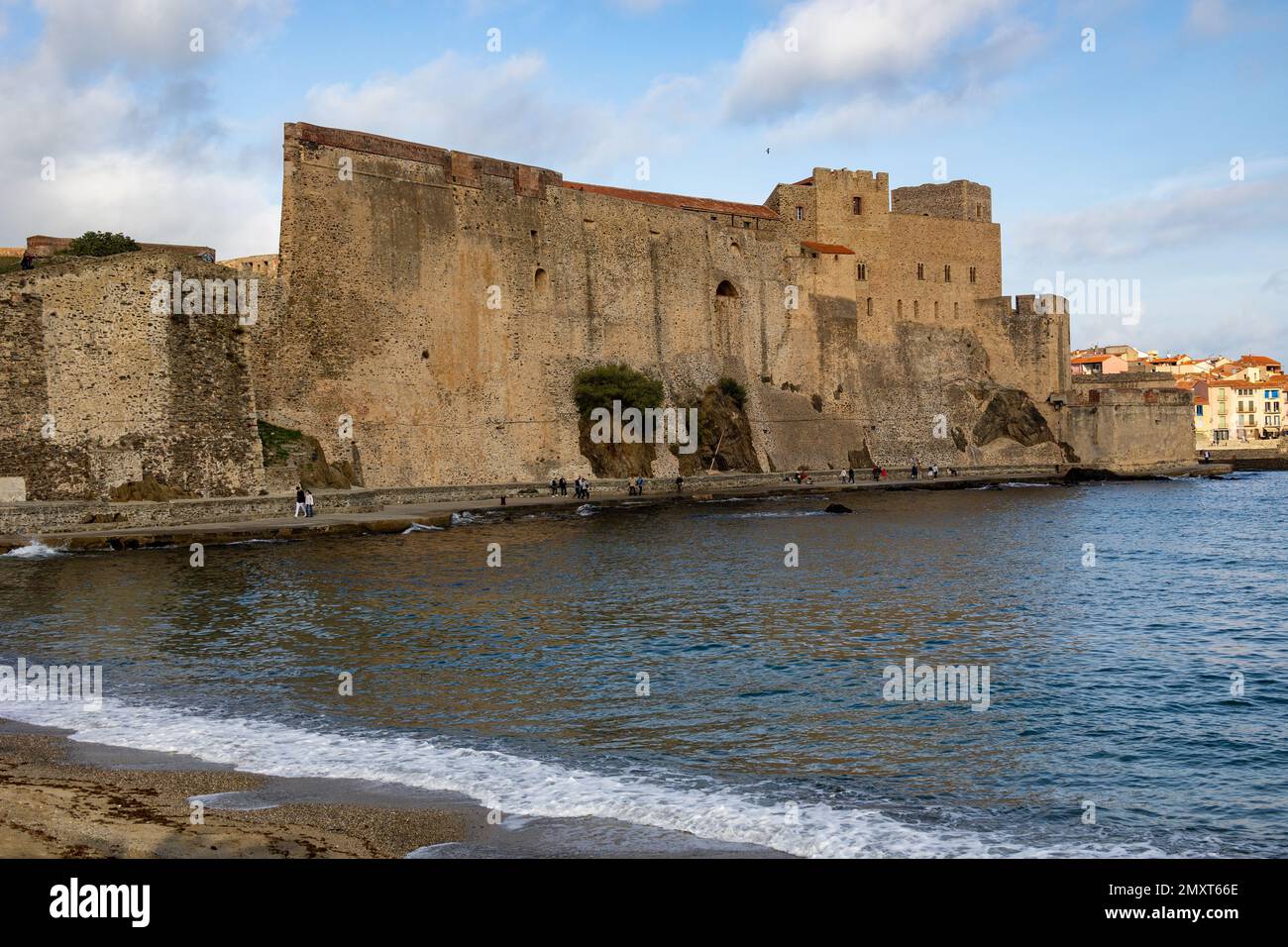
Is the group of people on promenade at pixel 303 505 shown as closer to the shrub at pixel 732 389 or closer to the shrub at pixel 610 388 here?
the shrub at pixel 610 388

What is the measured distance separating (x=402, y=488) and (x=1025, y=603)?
61.3ft

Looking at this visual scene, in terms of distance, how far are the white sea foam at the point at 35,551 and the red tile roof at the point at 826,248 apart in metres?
36.2

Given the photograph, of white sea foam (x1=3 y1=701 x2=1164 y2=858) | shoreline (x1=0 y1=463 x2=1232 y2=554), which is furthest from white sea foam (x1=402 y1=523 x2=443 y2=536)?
white sea foam (x1=3 y1=701 x2=1164 y2=858)

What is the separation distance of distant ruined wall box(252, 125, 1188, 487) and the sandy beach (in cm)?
2254

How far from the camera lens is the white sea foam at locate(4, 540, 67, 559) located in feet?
63.1

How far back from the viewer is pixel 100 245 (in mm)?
31391

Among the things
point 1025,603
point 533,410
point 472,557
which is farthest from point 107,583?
point 533,410

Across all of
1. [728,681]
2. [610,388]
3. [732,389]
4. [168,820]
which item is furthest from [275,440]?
[168,820]

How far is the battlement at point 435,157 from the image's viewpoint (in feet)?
96.2

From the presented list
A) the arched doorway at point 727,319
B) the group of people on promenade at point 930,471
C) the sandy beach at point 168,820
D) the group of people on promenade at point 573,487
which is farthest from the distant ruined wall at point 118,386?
the group of people on promenade at point 930,471

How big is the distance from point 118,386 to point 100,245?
10069 mm

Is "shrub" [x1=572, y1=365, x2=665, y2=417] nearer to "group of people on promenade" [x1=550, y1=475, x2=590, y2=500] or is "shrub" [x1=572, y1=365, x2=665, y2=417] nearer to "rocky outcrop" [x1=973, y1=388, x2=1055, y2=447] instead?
"group of people on promenade" [x1=550, y1=475, x2=590, y2=500]

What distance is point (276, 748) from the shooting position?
24.8 feet

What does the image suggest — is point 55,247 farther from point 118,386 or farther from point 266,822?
point 266,822
